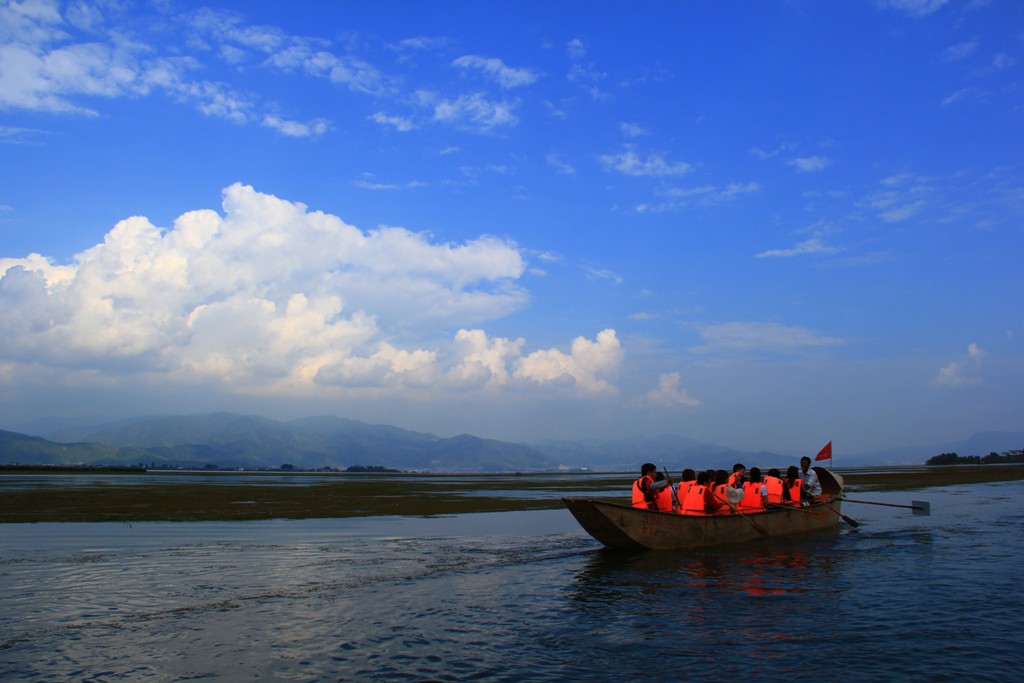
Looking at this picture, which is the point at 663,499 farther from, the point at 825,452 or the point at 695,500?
the point at 825,452

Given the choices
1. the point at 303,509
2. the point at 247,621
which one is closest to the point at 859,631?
the point at 247,621

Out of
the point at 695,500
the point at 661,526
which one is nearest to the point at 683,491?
the point at 695,500

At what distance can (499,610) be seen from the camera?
13508 millimetres

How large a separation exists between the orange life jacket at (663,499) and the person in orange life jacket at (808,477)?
8822mm

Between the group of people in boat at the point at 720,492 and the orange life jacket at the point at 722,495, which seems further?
the orange life jacket at the point at 722,495

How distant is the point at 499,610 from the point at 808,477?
1971 centimetres

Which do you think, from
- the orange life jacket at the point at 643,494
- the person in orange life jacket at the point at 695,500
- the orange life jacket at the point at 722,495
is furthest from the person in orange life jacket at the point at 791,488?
the orange life jacket at the point at 643,494

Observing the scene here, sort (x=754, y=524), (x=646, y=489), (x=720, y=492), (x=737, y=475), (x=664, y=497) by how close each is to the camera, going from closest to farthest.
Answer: (x=646, y=489), (x=664, y=497), (x=754, y=524), (x=720, y=492), (x=737, y=475)

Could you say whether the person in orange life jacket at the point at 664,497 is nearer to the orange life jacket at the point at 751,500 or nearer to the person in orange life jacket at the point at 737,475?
the orange life jacket at the point at 751,500

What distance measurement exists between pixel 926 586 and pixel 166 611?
52.8 feet

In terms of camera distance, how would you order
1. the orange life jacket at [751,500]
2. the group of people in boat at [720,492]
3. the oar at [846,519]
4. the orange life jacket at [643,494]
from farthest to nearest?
the oar at [846,519] < the orange life jacket at [751,500] < the group of people in boat at [720,492] < the orange life jacket at [643,494]

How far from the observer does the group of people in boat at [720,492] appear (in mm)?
21312

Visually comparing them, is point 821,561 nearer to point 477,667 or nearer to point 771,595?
point 771,595

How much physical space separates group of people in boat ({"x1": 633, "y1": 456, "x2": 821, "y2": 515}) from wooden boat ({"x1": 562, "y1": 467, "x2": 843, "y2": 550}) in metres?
0.51
